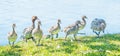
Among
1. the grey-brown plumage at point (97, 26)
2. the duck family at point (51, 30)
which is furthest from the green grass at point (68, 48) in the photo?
the grey-brown plumage at point (97, 26)

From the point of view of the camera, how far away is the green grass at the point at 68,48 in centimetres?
2561

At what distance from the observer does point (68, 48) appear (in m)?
27.1

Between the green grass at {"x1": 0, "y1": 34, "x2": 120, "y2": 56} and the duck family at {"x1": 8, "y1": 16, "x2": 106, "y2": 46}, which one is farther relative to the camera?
the duck family at {"x1": 8, "y1": 16, "x2": 106, "y2": 46}

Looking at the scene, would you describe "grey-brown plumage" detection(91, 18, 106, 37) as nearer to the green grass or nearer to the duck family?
the duck family

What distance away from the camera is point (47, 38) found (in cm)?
3356

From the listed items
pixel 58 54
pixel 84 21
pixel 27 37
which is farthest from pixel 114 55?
pixel 84 21

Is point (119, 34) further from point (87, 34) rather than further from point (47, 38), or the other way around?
point (47, 38)

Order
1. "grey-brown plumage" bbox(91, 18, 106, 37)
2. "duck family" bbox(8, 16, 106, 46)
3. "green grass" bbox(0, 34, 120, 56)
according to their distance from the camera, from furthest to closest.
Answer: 1. "grey-brown plumage" bbox(91, 18, 106, 37)
2. "duck family" bbox(8, 16, 106, 46)
3. "green grass" bbox(0, 34, 120, 56)

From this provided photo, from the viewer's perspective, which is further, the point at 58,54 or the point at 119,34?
the point at 119,34

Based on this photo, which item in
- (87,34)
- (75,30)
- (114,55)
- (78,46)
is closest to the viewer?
(114,55)

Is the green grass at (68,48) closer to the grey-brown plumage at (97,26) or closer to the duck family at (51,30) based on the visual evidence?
the duck family at (51,30)

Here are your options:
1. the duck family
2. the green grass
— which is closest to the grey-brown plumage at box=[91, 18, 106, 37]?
the duck family

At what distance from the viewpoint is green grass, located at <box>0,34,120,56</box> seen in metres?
25.6

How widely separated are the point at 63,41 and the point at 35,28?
208cm
